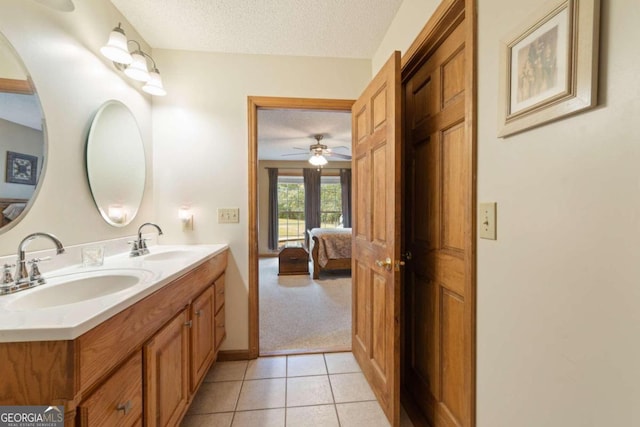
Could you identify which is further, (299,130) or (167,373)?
(299,130)

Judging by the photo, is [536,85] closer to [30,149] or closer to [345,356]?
[30,149]

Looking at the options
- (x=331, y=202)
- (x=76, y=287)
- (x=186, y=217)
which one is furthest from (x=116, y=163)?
(x=331, y=202)

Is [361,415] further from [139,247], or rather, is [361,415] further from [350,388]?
[139,247]

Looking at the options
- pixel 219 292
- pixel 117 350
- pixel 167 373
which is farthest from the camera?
pixel 219 292

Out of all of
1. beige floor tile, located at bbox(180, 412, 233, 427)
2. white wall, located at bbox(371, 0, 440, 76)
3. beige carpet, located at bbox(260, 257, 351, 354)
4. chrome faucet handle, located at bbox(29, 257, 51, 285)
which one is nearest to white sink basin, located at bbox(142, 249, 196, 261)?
chrome faucet handle, located at bbox(29, 257, 51, 285)

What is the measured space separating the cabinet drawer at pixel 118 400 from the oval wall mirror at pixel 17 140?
2.49 feet

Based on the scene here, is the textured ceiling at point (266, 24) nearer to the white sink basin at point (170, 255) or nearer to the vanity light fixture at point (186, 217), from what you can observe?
the vanity light fixture at point (186, 217)

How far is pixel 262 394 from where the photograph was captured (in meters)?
1.66

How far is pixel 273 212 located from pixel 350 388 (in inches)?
201

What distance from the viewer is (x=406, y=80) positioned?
1625mm

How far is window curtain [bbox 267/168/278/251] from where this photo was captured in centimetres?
644

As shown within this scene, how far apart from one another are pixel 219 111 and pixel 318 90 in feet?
2.76

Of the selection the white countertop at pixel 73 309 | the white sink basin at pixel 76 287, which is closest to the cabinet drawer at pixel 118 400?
the white countertop at pixel 73 309

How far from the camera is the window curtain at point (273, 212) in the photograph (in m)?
6.44
